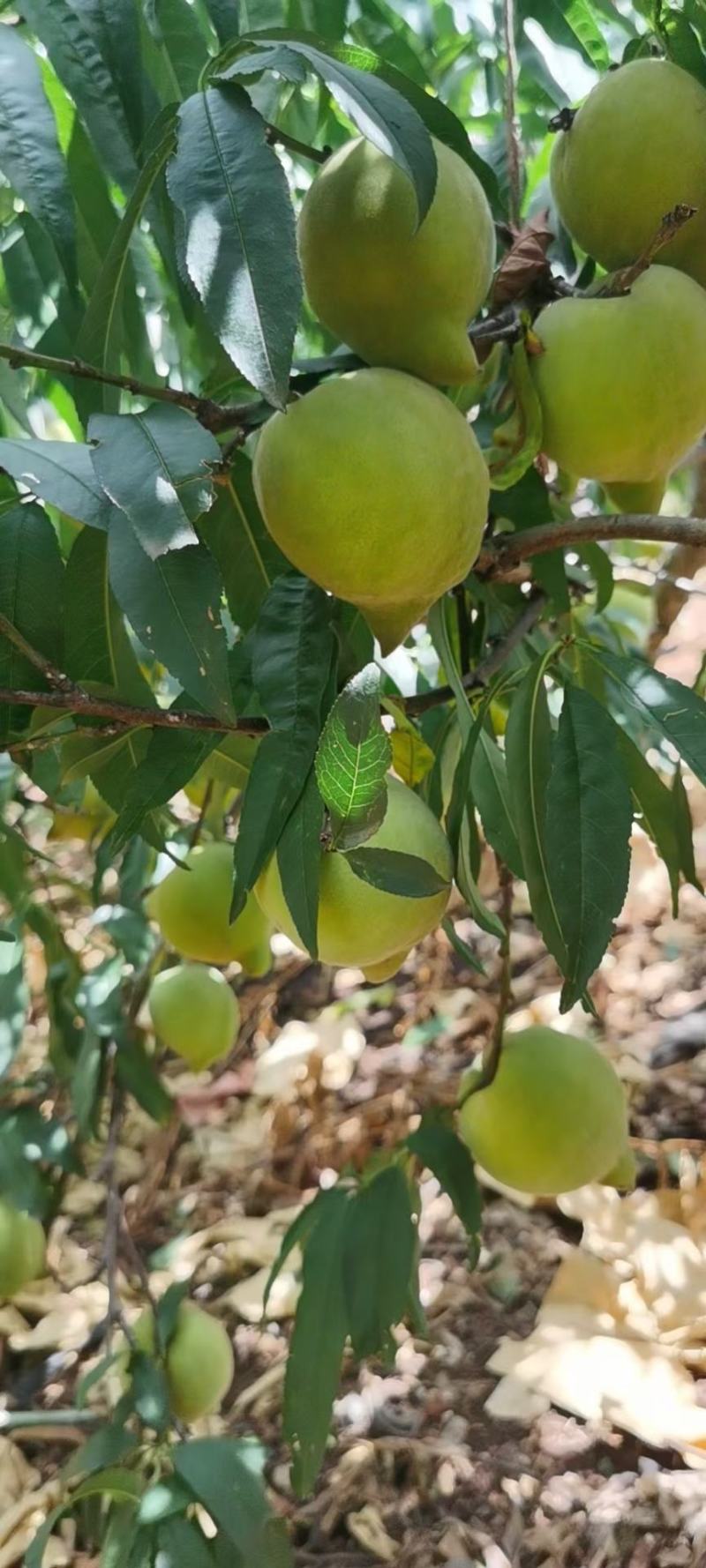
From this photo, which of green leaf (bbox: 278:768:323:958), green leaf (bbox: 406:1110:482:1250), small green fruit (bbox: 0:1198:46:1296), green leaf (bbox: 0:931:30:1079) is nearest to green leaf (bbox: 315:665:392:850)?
green leaf (bbox: 278:768:323:958)

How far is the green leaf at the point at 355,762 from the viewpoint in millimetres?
545

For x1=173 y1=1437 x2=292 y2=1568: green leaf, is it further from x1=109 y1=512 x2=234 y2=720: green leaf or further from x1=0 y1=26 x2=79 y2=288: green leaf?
x1=0 y1=26 x2=79 y2=288: green leaf

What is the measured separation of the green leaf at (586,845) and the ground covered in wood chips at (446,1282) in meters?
0.86

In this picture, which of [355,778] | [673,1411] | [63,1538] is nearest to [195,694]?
Answer: [355,778]

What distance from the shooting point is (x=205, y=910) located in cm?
112

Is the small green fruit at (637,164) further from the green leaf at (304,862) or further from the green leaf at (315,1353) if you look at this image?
the green leaf at (315,1353)

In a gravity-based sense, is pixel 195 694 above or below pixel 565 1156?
above

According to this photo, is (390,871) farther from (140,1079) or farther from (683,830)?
(140,1079)

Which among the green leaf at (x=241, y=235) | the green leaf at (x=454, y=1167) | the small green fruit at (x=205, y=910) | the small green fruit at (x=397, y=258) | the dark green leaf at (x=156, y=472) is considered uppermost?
the green leaf at (x=241, y=235)

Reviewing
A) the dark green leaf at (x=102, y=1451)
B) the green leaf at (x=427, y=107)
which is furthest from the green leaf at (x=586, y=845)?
the dark green leaf at (x=102, y=1451)

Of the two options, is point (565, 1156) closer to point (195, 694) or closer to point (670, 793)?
point (670, 793)

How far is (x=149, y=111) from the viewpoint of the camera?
739 millimetres

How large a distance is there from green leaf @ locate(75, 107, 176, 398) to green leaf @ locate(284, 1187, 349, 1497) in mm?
806

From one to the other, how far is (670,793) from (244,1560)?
0.70 meters
